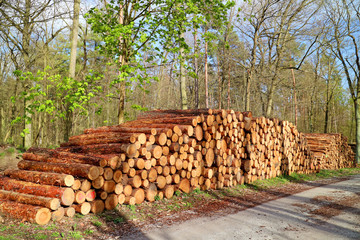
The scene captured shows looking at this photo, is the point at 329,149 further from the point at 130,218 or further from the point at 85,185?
the point at 85,185

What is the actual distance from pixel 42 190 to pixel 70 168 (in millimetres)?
575

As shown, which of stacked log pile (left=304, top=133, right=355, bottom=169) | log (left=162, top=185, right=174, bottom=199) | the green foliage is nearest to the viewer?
log (left=162, top=185, right=174, bottom=199)

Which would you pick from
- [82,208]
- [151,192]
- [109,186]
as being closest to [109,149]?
[109,186]

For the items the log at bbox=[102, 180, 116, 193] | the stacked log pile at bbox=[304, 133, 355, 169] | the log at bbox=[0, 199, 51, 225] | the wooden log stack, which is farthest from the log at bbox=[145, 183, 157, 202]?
the stacked log pile at bbox=[304, 133, 355, 169]

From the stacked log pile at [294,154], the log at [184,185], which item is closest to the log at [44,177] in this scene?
the log at [184,185]

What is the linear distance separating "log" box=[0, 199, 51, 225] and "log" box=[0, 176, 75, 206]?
27 cm

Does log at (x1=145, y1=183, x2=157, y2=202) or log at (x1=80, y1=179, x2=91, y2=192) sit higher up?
log at (x1=80, y1=179, x2=91, y2=192)

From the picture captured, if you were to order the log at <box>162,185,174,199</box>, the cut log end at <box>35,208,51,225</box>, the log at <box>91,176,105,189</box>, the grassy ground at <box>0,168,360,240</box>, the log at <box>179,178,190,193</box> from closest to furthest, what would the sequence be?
the grassy ground at <box>0,168,360,240</box>, the cut log end at <box>35,208,51,225</box>, the log at <box>91,176,105,189</box>, the log at <box>162,185,174,199</box>, the log at <box>179,178,190,193</box>

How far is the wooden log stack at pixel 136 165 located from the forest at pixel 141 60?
2.52 meters

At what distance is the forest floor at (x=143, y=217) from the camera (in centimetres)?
387

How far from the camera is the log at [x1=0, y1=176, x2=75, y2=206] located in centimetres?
433

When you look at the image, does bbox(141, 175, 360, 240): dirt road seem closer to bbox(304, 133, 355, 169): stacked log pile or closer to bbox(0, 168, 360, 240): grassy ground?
bbox(0, 168, 360, 240): grassy ground

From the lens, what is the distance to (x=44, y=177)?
4.75 metres

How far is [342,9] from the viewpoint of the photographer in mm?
19625
